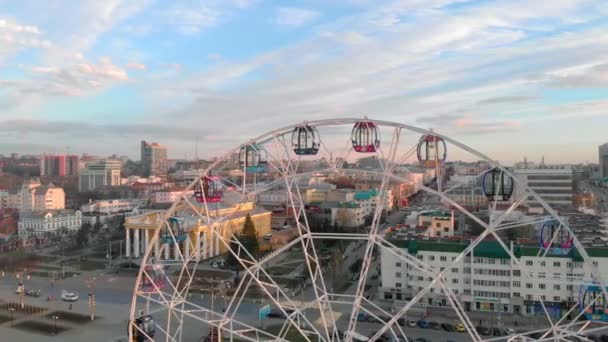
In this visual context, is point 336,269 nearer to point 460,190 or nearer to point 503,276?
point 503,276

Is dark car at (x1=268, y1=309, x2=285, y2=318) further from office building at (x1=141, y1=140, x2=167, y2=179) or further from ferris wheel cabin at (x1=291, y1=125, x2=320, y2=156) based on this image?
office building at (x1=141, y1=140, x2=167, y2=179)

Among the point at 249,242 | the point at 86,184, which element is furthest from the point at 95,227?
the point at 86,184

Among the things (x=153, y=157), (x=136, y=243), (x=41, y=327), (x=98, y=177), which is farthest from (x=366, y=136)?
(x=153, y=157)

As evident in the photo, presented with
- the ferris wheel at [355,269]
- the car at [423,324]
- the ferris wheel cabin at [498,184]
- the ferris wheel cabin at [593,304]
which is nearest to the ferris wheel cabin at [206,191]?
the ferris wheel at [355,269]

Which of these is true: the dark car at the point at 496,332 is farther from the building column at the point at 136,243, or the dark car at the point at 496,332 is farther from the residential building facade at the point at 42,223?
the residential building facade at the point at 42,223

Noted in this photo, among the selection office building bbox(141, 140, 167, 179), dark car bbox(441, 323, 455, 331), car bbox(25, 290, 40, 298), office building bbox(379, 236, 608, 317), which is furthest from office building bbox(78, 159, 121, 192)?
dark car bbox(441, 323, 455, 331)
